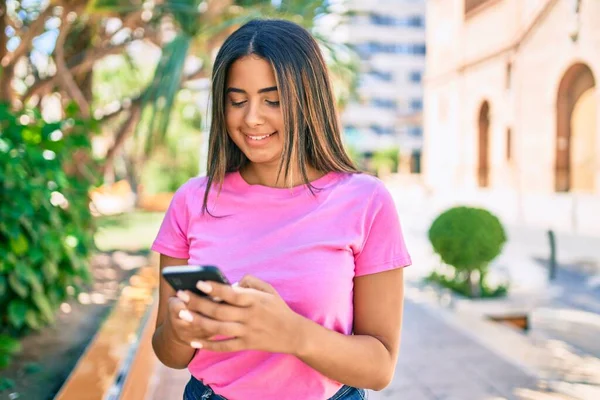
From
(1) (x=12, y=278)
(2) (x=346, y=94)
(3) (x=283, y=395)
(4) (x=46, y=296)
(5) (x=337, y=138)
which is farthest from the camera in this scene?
(2) (x=346, y=94)

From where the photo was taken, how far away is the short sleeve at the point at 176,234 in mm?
1274

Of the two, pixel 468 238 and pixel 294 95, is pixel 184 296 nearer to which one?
pixel 294 95

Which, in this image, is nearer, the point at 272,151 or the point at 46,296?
the point at 272,151

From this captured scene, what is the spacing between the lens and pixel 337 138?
1.25 m

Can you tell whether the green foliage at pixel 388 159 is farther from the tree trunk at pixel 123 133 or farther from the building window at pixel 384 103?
the tree trunk at pixel 123 133

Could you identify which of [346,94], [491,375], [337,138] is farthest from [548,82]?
[337,138]

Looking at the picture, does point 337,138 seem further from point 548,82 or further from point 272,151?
point 548,82

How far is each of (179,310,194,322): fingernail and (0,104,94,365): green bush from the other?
79.4 inches

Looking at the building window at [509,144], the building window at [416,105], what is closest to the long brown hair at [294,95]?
the building window at [509,144]

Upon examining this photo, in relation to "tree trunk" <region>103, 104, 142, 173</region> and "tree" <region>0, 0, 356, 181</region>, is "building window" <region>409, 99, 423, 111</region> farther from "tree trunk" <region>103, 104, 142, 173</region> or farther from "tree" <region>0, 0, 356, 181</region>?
"tree trunk" <region>103, 104, 142, 173</region>

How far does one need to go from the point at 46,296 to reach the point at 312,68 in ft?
9.48

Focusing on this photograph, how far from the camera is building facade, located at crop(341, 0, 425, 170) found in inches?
1848

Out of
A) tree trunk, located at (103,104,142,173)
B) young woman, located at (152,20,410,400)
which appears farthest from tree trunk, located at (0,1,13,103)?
young woman, located at (152,20,410,400)

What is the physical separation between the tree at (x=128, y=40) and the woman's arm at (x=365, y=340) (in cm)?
384
